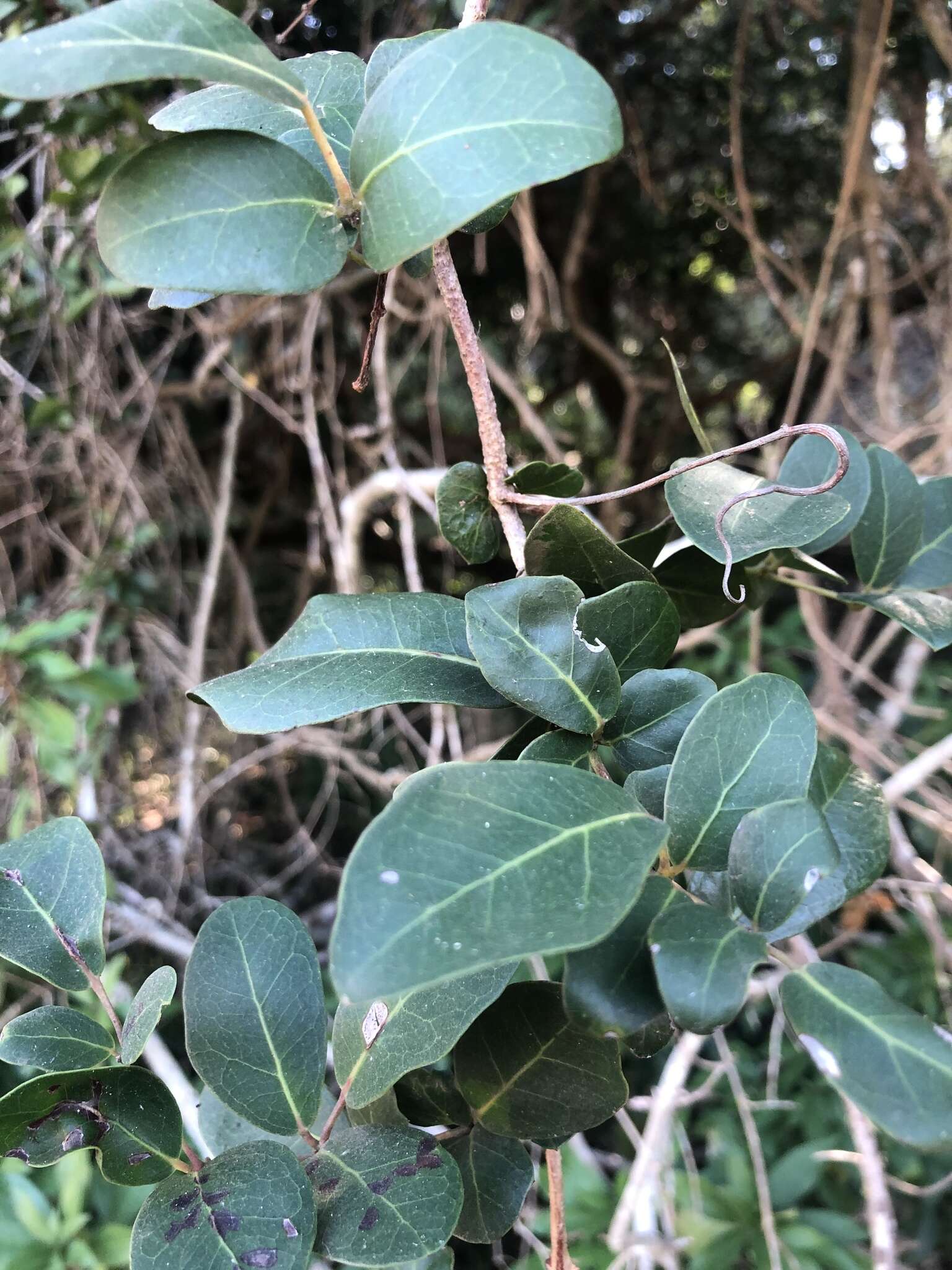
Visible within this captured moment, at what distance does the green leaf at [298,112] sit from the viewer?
306mm

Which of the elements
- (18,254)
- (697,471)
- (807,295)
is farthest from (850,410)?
(18,254)

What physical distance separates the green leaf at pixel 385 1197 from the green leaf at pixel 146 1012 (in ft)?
0.28

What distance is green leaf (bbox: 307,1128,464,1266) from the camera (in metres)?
0.26

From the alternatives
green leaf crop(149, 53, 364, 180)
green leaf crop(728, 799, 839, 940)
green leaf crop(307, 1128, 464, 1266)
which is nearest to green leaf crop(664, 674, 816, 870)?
green leaf crop(728, 799, 839, 940)

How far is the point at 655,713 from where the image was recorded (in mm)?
304

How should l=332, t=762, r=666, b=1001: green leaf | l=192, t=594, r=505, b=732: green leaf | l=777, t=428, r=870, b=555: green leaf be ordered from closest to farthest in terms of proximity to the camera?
l=332, t=762, r=666, b=1001: green leaf, l=192, t=594, r=505, b=732: green leaf, l=777, t=428, r=870, b=555: green leaf

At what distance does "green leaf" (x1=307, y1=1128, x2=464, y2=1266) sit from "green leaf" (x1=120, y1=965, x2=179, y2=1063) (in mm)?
85

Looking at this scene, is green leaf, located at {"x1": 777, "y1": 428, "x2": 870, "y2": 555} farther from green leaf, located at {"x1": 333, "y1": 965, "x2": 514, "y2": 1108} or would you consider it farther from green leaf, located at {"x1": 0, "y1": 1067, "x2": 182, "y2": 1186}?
green leaf, located at {"x1": 0, "y1": 1067, "x2": 182, "y2": 1186}

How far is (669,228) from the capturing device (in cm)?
185

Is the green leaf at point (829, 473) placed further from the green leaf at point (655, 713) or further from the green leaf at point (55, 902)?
the green leaf at point (55, 902)

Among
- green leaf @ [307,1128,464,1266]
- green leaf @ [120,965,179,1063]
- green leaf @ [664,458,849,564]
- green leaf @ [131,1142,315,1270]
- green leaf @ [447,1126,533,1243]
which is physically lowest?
green leaf @ [447,1126,533,1243]

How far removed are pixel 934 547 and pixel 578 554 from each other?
0.24m

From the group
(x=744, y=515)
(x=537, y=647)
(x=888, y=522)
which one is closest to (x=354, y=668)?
(x=537, y=647)

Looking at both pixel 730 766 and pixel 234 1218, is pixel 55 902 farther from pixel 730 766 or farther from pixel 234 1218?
pixel 730 766
